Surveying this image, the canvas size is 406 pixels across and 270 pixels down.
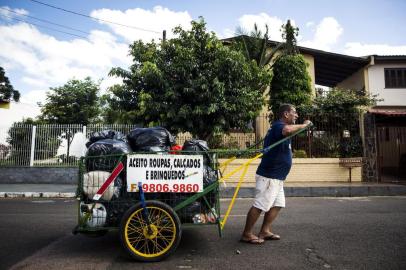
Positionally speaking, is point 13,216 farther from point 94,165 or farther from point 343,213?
point 343,213

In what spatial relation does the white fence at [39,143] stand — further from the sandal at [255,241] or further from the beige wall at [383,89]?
the beige wall at [383,89]

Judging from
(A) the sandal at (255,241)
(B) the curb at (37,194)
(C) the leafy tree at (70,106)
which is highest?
(C) the leafy tree at (70,106)

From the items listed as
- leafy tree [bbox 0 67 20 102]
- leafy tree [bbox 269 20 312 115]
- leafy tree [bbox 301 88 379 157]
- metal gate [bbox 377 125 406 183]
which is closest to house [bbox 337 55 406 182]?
metal gate [bbox 377 125 406 183]

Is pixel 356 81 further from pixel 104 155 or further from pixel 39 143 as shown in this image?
pixel 104 155

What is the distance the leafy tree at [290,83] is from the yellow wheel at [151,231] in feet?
40.8

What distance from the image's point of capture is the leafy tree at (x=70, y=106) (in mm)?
20578

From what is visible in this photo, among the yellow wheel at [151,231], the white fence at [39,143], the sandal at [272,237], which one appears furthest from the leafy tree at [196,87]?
the yellow wheel at [151,231]

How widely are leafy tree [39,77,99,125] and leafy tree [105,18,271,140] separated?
1098cm

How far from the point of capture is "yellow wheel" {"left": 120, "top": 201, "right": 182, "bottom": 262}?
3.36 meters

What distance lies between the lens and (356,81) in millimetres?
20125

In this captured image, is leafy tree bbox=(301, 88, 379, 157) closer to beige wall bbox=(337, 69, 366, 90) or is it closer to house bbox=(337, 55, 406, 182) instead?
house bbox=(337, 55, 406, 182)

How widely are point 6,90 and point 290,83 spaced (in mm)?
22659

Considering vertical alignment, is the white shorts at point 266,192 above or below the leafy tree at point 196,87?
below

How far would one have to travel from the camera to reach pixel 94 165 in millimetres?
3707
